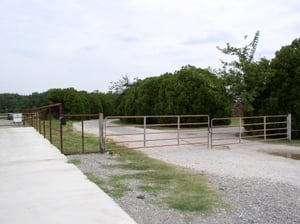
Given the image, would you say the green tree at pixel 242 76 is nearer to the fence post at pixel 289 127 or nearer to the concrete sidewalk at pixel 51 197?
the fence post at pixel 289 127

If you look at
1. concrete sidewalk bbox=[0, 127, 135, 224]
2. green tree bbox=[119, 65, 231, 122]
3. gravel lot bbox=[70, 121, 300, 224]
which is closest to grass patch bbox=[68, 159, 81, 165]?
gravel lot bbox=[70, 121, 300, 224]

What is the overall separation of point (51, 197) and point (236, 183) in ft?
10.8

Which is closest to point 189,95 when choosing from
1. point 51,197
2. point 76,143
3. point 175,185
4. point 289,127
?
point 289,127

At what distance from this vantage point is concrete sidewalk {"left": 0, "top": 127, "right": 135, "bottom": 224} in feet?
13.9

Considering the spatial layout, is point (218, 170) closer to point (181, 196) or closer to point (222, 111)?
point (181, 196)

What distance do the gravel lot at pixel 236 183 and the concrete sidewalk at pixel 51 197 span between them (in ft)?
1.28

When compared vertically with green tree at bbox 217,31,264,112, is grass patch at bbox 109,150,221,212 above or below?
below

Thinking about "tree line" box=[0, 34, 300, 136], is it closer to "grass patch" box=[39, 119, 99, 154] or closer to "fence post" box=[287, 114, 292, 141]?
"fence post" box=[287, 114, 292, 141]

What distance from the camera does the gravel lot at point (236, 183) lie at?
451 centimetres

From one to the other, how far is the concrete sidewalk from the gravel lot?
0.39m

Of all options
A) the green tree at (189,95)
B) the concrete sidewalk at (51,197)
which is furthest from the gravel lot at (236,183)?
the green tree at (189,95)

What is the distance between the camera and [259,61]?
51.9 ft

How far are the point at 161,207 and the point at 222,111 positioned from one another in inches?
768

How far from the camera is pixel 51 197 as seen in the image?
201 inches
